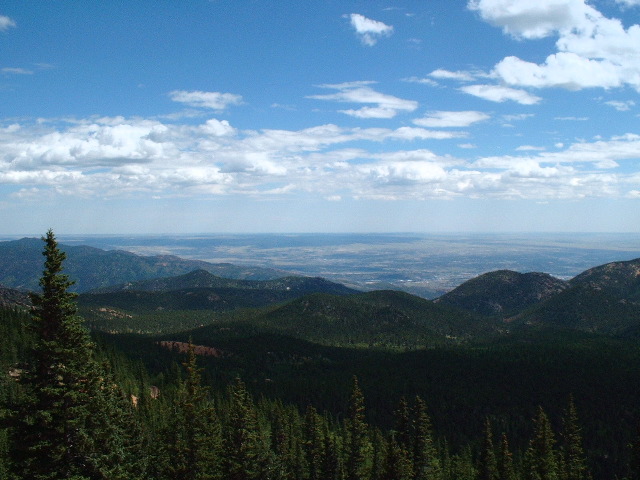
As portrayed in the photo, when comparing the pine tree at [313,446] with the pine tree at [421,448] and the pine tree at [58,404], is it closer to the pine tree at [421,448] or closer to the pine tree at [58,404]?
the pine tree at [421,448]

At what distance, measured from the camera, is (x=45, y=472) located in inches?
836

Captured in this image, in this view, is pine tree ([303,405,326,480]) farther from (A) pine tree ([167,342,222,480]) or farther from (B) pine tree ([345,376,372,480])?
(A) pine tree ([167,342,222,480])

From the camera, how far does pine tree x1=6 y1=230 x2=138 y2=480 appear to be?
21.4m

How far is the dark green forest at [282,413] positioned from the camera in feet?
72.1

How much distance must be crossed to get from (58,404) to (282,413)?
71.7 metres

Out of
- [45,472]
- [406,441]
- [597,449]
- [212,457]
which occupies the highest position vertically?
[45,472]

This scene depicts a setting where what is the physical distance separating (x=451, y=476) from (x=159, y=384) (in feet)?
273

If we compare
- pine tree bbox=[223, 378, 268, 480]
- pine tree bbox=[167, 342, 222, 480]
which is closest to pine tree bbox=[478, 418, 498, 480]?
pine tree bbox=[223, 378, 268, 480]

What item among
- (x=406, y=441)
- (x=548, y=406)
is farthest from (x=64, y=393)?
(x=548, y=406)

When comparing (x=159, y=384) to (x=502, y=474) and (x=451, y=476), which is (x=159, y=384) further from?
(x=502, y=474)

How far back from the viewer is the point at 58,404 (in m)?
21.5

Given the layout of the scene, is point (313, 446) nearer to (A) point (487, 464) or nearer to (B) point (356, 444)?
(B) point (356, 444)

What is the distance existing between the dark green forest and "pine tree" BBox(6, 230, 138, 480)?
0.21ft

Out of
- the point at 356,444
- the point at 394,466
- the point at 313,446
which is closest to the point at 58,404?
the point at 394,466
